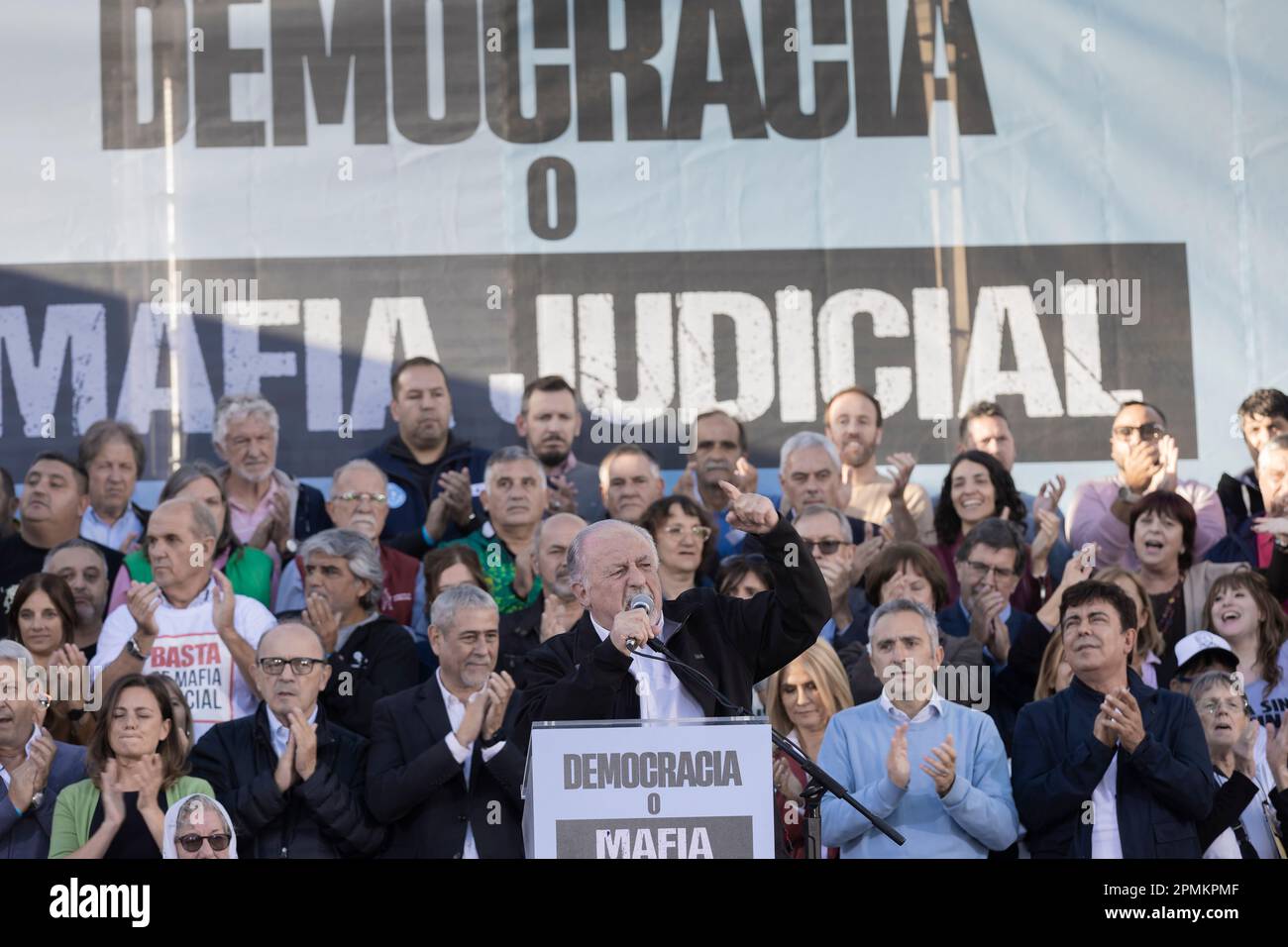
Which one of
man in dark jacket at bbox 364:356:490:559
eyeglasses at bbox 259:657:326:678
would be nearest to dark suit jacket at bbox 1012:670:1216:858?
eyeglasses at bbox 259:657:326:678

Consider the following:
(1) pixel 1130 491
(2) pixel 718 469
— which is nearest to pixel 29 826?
(2) pixel 718 469

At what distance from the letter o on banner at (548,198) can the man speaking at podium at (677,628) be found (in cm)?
367

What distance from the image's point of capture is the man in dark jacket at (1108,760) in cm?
575

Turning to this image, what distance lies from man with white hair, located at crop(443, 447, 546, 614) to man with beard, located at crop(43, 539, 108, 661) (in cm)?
130

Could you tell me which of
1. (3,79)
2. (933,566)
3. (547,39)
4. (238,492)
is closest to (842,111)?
(547,39)

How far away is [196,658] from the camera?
257 inches

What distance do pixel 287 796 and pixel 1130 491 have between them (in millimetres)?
3678

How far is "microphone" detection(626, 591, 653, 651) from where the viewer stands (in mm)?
4023

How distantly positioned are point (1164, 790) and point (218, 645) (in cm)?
323

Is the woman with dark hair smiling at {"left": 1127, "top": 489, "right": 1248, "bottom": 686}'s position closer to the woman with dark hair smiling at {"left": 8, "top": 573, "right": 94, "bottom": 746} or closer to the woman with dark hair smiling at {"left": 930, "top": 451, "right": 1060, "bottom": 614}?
the woman with dark hair smiling at {"left": 930, "top": 451, "right": 1060, "bottom": 614}

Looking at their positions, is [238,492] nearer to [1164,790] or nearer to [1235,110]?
[1164,790]

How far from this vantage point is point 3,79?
26.9ft

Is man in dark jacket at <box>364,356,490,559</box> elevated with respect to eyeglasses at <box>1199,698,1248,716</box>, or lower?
elevated
